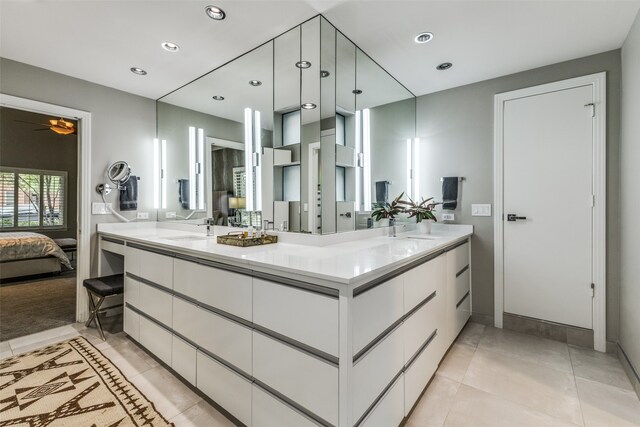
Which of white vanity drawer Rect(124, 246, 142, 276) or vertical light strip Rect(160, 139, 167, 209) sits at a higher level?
vertical light strip Rect(160, 139, 167, 209)

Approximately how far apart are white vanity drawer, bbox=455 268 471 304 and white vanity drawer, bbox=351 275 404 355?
1.28 metres

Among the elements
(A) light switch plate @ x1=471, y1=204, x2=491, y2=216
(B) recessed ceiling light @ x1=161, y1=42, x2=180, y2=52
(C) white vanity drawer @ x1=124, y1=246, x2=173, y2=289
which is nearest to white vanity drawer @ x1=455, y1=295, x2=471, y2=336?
(A) light switch plate @ x1=471, y1=204, x2=491, y2=216

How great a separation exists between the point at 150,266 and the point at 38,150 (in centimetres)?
641

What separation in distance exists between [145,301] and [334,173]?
1749 millimetres

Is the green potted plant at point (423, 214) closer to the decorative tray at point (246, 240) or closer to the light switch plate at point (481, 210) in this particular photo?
the light switch plate at point (481, 210)

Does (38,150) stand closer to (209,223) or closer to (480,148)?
(209,223)

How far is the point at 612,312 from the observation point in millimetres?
2281

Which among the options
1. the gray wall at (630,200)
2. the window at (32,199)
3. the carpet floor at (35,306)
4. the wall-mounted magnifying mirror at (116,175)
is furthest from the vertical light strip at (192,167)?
the window at (32,199)

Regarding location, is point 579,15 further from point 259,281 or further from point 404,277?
point 259,281

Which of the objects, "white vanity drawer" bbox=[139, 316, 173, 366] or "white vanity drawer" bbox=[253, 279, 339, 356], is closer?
"white vanity drawer" bbox=[253, 279, 339, 356]

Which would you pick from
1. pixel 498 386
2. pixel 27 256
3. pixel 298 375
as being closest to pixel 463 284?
pixel 498 386

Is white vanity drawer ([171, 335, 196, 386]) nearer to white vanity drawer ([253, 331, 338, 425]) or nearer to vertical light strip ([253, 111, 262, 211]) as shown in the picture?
white vanity drawer ([253, 331, 338, 425])

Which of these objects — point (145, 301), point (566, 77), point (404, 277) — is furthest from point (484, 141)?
point (145, 301)

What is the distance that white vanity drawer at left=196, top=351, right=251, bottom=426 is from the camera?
1412 millimetres
